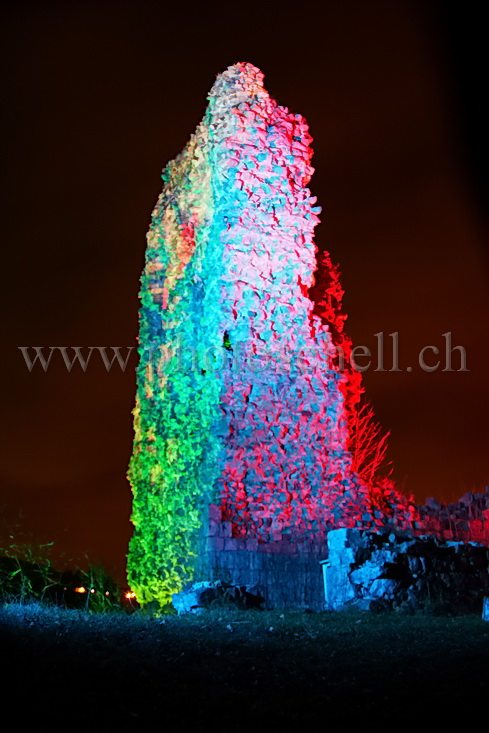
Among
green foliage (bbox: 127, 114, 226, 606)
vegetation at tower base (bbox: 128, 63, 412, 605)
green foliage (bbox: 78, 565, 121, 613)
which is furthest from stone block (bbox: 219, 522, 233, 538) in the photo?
green foliage (bbox: 78, 565, 121, 613)

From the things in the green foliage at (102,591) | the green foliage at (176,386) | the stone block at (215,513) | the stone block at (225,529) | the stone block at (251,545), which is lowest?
the green foliage at (102,591)

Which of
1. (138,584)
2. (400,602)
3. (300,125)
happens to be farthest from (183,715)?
(300,125)

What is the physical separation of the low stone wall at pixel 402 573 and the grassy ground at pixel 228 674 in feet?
6.04

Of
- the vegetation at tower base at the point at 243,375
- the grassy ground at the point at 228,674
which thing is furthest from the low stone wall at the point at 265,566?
the grassy ground at the point at 228,674

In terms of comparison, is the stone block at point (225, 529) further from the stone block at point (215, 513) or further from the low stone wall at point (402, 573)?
the low stone wall at point (402, 573)

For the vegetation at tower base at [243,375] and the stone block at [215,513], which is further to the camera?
the vegetation at tower base at [243,375]

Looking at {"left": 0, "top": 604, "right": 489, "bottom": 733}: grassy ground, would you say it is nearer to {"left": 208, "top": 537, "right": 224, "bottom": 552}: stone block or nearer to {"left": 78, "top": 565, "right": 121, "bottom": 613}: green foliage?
{"left": 78, "top": 565, "right": 121, "bottom": 613}: green foliage

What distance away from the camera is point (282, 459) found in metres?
11.3

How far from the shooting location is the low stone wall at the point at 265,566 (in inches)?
409

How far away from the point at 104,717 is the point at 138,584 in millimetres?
7396

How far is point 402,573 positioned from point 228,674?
4397 millimetres

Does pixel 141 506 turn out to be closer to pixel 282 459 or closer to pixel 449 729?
pixel 282 459

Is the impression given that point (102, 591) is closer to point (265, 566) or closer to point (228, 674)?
point (265, 566)

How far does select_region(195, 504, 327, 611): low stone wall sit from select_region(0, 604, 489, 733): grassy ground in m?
2.71
